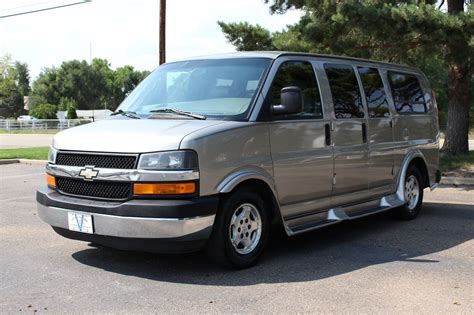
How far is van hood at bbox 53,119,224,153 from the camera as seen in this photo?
4879mm

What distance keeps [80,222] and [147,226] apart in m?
0.74

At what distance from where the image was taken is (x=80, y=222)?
5125mm

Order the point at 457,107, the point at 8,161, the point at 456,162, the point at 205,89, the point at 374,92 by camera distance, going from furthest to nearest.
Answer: the point at 8,161 → the point at 457,107 → the point at 456,162 → the point at 374,92 → the point at 205,89

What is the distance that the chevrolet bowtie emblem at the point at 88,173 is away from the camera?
5059mm

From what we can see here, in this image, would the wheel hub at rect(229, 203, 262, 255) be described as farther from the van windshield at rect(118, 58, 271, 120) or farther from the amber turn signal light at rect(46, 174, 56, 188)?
the amber turn signal light at rect(46, 174, 56, 188)

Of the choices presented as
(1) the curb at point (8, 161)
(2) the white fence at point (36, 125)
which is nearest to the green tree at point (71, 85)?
(2) the white fence at point (36, 125)


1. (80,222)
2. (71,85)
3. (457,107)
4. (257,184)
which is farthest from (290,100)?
(71,85)

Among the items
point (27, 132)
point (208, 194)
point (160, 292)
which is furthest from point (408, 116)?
point (27, 132)

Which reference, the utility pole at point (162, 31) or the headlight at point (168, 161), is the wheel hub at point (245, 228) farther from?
the utility pole at point (162, 31)

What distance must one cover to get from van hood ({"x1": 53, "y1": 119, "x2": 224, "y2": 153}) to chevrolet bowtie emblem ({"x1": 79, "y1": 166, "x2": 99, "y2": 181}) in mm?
176

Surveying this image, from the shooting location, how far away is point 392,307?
14.3 feet

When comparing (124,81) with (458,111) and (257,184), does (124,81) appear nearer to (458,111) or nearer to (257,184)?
(458,111)

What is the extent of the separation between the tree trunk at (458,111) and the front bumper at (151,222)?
36.3ft

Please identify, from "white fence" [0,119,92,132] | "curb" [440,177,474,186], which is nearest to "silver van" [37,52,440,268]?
"curb" [440,177,474,186]
